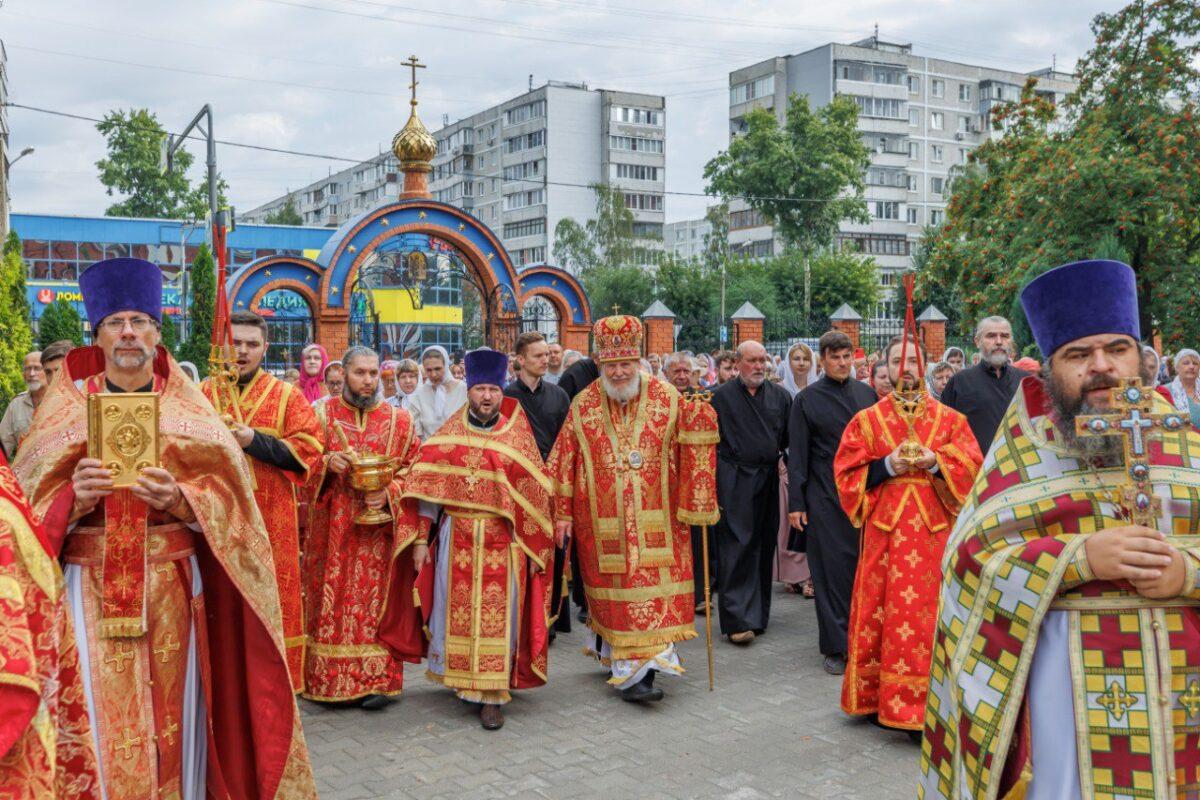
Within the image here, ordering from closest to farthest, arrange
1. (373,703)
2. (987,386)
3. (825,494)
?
(373,703)
(825,494)
(987,386)

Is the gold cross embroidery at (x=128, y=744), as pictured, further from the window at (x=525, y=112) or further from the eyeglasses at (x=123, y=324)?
the window at (x=525, y=112)

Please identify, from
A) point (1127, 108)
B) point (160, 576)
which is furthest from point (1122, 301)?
point (1127, 108)

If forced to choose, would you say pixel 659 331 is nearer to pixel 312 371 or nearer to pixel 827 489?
pixel 312 371

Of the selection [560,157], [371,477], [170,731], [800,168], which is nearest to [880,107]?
[560,157]

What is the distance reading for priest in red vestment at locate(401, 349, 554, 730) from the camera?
20.5ft

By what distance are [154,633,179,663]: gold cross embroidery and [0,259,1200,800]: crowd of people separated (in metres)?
0.01

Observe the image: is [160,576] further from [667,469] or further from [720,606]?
[720,606]

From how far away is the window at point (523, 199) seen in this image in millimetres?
74750

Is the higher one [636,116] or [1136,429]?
[636,116]

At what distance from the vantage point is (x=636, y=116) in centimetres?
7681

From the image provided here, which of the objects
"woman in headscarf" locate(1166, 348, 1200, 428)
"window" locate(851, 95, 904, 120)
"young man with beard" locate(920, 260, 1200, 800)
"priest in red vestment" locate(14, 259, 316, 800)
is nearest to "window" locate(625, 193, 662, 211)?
"window" locate(851, 95, 904, 120)

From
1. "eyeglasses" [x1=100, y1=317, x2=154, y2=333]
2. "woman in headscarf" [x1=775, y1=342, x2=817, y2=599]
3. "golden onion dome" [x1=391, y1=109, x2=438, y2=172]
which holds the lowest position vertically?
"woman in headscarf" [x1=775, y1=342, x2=817, y2=599]

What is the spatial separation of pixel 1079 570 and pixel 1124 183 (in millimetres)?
18402

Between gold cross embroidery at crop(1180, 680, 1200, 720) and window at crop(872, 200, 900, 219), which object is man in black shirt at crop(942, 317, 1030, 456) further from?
window at crop(872, 200, 900, 219)
